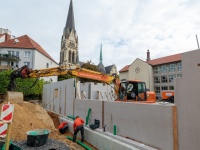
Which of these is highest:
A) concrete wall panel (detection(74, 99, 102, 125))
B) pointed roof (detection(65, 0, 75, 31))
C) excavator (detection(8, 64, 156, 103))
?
pointed roof (detection(65, 0, 75, 31))

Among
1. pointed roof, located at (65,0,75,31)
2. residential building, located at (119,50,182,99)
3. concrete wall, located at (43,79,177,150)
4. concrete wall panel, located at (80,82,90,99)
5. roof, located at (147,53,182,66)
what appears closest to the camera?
concrete wall, located at (43,79,177,150)

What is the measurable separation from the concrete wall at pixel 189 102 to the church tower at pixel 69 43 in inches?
2283

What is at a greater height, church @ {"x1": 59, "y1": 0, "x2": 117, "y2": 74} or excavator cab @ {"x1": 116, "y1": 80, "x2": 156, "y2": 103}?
church @ {"x1": 59, "y1": 0, "x2": 117, "y2": 74}

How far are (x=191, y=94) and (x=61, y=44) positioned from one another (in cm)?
6596

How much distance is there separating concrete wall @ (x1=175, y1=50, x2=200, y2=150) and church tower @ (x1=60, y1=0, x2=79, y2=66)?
5798 cm

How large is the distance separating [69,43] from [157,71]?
36.6m

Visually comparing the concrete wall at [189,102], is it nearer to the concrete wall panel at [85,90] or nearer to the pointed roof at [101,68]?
the concrete wall panel at [85,90]

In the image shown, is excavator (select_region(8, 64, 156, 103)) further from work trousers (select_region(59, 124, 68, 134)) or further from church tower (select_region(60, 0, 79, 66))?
church tower (select_region(60, 0, 79, 66))

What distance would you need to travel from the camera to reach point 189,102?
4.46m

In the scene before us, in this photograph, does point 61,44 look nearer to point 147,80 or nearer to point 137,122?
point 147,80

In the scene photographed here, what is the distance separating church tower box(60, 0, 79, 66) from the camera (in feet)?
203

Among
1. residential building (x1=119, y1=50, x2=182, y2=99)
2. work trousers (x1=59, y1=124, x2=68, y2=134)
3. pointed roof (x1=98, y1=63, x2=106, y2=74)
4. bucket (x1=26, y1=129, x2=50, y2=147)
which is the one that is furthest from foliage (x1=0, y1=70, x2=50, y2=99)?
pointed roof (x1=98, y1=63, x2=106, y2=74)

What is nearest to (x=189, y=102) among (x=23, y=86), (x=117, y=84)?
(x=117, y=84)

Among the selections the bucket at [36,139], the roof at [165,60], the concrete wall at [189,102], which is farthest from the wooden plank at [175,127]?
the roof at [165,60]
